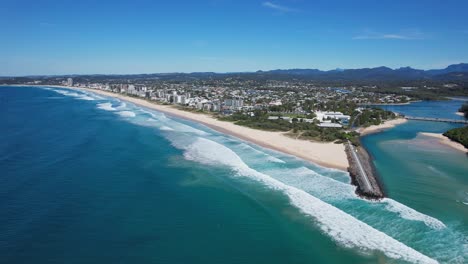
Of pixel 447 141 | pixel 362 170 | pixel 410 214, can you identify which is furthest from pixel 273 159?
pixel 447 141

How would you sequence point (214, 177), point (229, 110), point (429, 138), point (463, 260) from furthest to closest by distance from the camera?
point (229, 110), point (429, 138), point (214, 177), point (463, 260)

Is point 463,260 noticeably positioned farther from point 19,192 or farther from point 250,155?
point 19,192

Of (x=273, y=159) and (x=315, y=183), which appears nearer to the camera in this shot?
(x=315, y=183)

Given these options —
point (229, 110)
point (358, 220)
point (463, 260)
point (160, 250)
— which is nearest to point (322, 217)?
point (358, 220)

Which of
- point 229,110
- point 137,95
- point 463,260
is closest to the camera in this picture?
point 463,260

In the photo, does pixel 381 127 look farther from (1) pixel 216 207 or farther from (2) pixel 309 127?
(1) pixel 216 207

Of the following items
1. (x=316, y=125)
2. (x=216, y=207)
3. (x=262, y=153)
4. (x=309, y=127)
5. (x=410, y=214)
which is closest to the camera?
(x=410, y=214)

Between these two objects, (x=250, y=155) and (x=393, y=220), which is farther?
(x=250, y=155)
